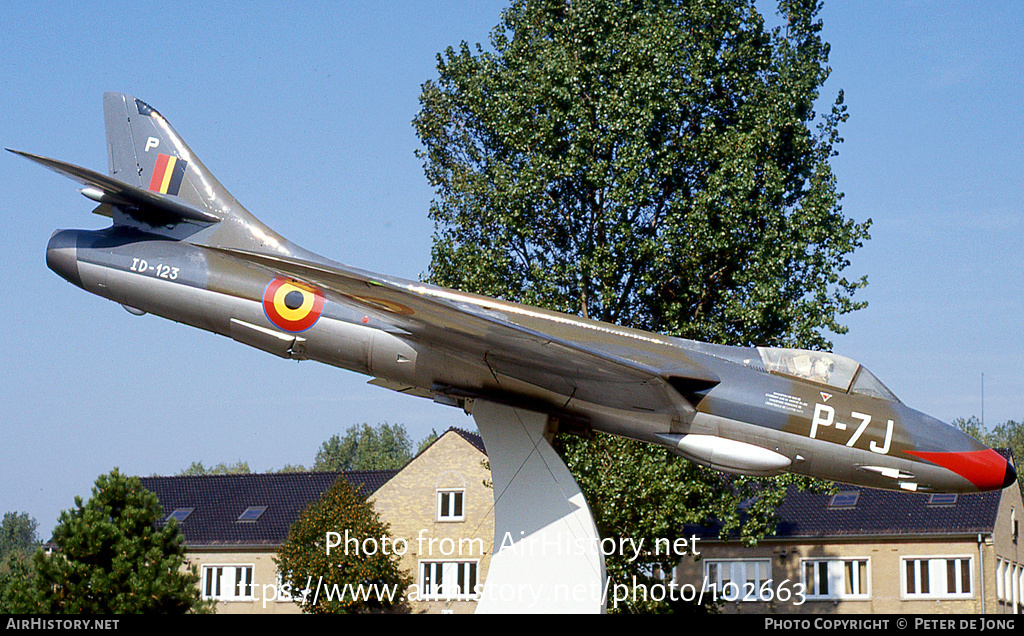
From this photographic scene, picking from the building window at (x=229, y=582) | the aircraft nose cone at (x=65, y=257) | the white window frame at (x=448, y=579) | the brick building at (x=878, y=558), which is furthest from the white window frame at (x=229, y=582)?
the aircraft nose cone at (x=65, y=257)

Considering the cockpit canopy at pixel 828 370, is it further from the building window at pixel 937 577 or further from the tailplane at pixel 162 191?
the building window at pixel 937 577

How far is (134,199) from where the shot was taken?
43.5ft

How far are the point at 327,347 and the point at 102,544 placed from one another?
1146 centimetres

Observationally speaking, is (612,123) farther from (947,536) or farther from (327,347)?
(947,536)

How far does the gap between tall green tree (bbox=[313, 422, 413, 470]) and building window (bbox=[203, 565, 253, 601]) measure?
6248 cm

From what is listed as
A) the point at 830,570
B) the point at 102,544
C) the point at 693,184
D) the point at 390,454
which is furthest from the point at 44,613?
the point at 390,454

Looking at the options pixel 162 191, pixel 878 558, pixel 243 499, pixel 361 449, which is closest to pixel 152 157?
pixel 162 191

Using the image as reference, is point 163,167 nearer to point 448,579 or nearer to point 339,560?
point 339,560

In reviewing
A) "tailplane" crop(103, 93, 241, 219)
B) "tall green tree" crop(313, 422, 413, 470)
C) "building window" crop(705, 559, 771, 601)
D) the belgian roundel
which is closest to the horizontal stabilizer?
"tailplane" crop(103, 93, 241, 219)

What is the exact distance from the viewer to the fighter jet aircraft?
1195 centimetres

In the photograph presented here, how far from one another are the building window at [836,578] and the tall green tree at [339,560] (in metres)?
14.5

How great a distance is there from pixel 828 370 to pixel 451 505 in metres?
Result: 25.9

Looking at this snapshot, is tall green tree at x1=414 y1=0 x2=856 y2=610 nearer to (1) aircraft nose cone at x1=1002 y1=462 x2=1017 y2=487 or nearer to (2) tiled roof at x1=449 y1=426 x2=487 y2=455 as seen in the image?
(1) aircraft nose cone at x1=1002 y1=462 x2=1017 y2=487
